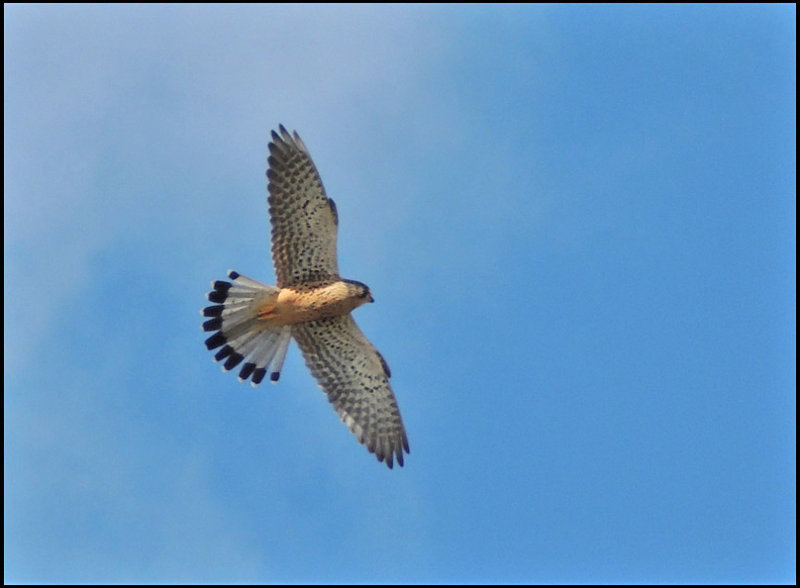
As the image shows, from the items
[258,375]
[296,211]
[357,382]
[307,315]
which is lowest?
[258,375]

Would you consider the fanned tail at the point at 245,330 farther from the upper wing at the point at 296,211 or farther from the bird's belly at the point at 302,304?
the upper wing at the point at 296,211

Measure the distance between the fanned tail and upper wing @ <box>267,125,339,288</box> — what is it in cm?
41

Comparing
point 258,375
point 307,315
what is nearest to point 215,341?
point 258,375

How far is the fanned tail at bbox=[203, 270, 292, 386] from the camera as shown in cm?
1606

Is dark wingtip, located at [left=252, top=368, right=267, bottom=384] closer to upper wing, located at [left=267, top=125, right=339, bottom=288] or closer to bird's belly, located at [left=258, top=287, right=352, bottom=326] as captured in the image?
bird's belly, located at [left=258, top=287, right=352, bottom=326]

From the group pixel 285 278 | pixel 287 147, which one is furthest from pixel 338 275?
pixel 287 147

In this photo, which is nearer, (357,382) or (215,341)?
(215,341)

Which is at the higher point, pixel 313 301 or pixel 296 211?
pixel 296 211

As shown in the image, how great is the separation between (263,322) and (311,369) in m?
0.92

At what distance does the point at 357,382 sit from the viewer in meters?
16.8

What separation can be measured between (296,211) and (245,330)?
1.59 m

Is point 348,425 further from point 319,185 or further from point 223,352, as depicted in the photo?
point 319,185

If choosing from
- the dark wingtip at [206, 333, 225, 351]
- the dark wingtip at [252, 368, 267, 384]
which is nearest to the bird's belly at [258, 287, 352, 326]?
the dark wingtip at [206, 333, 225, 351]

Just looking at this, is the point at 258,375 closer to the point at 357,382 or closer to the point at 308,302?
the point at 308,302
